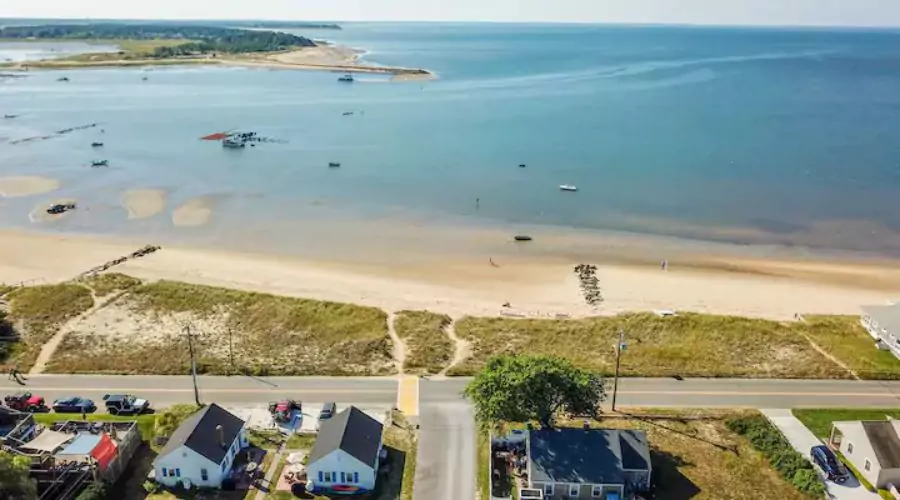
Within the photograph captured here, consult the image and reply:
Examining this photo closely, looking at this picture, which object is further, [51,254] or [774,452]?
[51,254]

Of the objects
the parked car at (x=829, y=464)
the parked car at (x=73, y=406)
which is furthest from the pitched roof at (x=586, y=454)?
the parked car at (x=73, y=406)

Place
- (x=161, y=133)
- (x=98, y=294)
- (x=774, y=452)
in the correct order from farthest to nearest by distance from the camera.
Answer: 1. (x=161, y=133)
2. (x=98, y=294)
3. (x=774, y=452)

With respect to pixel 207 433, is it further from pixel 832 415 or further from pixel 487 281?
pixel 487 281

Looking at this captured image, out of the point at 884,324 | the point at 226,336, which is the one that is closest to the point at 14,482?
the point at 226,336

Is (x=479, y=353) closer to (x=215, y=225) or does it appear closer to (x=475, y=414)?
(x=475, y=414)

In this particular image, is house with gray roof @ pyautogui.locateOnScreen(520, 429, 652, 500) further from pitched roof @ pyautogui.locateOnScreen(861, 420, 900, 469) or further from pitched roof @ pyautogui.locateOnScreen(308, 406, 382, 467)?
pitched roof @ pyautogui.locateOnScreen(861, 420, 900, 469)

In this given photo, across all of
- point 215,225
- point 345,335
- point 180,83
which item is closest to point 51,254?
point 215,225
